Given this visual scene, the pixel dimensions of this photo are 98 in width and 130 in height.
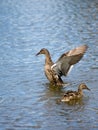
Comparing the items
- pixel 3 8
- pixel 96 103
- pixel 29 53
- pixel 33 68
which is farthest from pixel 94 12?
pixel 96 103

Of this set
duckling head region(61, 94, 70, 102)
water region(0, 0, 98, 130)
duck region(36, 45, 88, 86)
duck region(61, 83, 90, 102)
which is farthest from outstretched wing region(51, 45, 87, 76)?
duckling head region(61, 94, 70, 102)

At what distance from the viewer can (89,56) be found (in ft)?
45.6

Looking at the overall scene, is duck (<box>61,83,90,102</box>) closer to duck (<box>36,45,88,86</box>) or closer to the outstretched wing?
the outstretched wing

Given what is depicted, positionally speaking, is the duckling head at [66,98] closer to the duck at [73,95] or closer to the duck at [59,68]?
the duck at [73,95]

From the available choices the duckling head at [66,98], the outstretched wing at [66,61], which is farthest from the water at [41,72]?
the outstretched wing at [66,61]

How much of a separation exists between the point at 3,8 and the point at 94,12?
570 centimetres

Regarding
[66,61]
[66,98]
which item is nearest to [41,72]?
[66,61]

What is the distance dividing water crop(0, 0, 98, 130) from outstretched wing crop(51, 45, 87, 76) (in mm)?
329

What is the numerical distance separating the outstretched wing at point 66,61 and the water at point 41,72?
1.08 feet

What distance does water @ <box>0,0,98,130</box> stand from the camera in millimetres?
8609

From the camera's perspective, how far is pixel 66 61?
36.2 ft

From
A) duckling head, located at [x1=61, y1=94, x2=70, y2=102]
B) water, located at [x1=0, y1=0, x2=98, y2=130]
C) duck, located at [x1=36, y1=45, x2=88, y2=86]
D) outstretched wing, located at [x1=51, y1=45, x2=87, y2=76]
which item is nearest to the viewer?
water, located at [x1=0, y1=0, x2=98, y2=130]

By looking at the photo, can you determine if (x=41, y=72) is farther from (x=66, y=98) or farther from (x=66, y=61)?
(x=66, y=98)

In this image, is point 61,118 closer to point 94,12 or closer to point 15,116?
point 15,116
